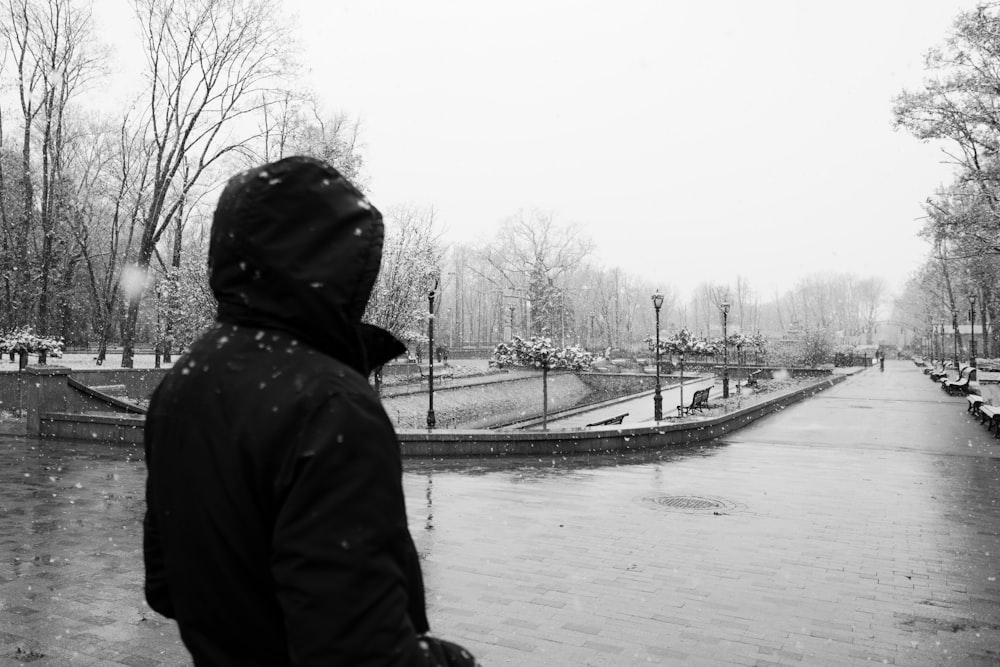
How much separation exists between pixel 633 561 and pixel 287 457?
230 inches

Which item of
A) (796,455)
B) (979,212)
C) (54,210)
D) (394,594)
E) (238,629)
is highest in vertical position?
(54,210)

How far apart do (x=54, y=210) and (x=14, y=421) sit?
14.4 m

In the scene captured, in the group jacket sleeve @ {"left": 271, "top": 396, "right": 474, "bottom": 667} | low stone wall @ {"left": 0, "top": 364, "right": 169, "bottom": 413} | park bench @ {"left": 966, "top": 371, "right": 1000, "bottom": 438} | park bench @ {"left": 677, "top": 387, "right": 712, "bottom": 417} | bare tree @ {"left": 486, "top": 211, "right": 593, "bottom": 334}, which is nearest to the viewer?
jacket sleeve @ {"left": 271, "top": 396, "right": 474, "bottom": 667}

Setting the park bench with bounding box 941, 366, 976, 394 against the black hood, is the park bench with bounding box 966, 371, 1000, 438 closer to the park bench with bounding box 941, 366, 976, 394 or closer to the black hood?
the park bench with bounding box 941, 366, 976, 394

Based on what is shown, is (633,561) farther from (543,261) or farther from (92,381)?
(543,261)

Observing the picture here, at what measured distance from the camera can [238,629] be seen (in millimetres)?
1446

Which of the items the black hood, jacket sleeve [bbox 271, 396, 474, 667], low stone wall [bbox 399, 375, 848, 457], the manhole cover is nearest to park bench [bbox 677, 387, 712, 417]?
low stone wall [bbox 399, 375, 848, 457]

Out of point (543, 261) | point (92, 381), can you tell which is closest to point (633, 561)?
point (92, 381)

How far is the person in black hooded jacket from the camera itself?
1287mm

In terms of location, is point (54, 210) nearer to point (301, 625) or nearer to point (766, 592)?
point (766, 592)

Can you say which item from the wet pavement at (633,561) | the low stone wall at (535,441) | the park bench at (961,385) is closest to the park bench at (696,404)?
the low stone wall at (535,441)

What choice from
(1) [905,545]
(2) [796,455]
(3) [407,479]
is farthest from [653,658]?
(2) [796,455]

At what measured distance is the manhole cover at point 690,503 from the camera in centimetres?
908

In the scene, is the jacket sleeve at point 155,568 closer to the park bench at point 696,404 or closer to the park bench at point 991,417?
the park bench at point 696,404
